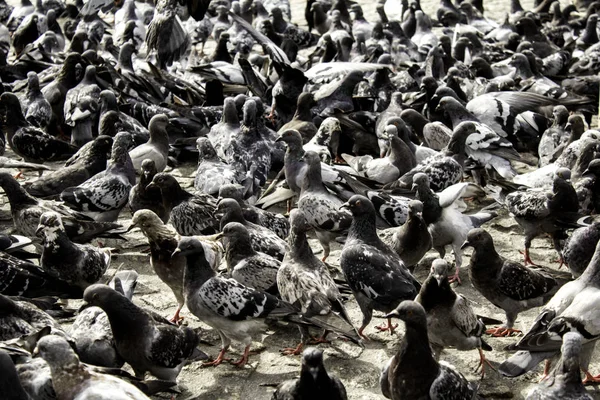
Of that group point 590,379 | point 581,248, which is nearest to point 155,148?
point 581,248

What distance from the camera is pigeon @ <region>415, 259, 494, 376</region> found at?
6.50 m

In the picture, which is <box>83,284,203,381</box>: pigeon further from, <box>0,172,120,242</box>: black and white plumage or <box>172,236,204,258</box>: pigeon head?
<box>0,172,120,242</box>: black and white plumage

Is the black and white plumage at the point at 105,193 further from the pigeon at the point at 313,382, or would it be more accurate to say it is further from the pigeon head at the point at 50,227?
the pigeon at the point at 313,382

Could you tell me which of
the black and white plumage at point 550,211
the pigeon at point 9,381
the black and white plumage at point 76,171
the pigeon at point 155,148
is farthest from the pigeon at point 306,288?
the pigeon at point 155,148

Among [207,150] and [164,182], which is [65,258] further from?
[207,150]

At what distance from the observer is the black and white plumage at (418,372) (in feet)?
18.8

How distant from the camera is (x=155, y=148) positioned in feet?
35.3

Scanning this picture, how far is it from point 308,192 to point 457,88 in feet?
15.8

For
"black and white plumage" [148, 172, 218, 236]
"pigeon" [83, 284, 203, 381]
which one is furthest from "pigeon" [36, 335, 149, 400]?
"black and white plumage" [148, 172, 218, 236]

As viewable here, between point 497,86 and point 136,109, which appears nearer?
point 136,109

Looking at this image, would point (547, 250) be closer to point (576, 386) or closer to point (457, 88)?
point (576, 386)

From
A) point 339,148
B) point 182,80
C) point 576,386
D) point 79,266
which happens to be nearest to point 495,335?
point 576,386

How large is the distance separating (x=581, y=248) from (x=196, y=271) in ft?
11.0

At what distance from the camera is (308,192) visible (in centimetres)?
915
